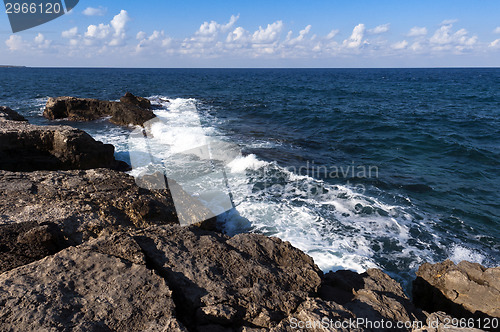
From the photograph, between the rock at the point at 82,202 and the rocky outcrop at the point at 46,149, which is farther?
the rocky outcrop at the point at 46,149

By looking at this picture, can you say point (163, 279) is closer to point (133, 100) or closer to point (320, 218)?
point (320, 218)

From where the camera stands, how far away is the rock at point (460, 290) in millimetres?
4941

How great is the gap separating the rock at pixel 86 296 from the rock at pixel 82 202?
4.71 feet

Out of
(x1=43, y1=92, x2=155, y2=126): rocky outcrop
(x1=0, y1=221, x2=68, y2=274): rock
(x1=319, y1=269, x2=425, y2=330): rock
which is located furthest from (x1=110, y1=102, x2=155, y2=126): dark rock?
(x1=319, y1=269, x2=425, y2=330): rock

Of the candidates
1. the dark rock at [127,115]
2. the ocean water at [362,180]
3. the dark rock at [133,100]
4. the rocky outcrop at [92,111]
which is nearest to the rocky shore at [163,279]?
the ocean water at [362,180]

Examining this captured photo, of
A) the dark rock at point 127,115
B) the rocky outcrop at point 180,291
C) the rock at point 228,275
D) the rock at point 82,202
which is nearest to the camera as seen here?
the rocky outcrop at point 180,291

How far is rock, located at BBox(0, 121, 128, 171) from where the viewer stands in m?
9.10

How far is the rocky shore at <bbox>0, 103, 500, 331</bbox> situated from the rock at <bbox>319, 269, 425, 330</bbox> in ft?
0.06

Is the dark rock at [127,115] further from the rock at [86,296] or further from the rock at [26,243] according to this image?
the rock at [86,296]

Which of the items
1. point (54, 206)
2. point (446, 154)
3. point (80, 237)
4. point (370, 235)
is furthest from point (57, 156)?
point (446, 154)

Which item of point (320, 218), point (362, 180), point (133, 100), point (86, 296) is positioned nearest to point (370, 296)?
point (86, 296)

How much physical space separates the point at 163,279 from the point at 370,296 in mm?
2986

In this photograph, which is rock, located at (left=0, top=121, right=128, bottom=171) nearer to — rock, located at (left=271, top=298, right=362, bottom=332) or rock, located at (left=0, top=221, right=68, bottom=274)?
rock, located at (left=0, top=221, right=68, bottom=274)

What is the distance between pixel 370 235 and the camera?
27.7 ft
